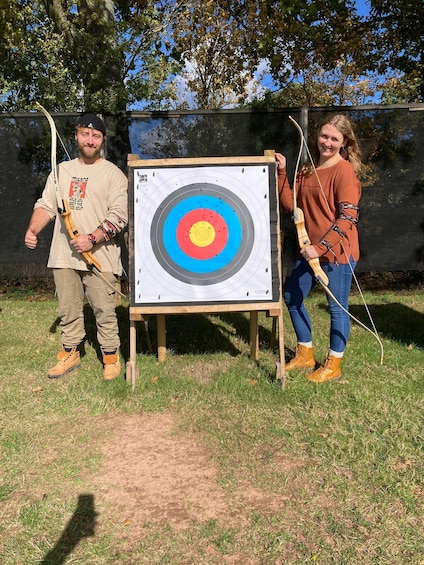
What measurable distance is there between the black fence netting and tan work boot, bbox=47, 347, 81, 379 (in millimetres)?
2363

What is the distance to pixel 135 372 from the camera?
321cm

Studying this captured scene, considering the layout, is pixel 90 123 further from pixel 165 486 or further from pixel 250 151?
pixel 250 151

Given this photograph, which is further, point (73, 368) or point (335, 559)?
point (73, 368)

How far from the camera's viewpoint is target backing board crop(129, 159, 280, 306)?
320 centimetres

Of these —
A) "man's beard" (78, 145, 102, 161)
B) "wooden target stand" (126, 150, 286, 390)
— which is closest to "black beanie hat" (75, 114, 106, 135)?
"man's beard" (78, 145, 102, 161)

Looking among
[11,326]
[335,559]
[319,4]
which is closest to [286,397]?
[335,559]

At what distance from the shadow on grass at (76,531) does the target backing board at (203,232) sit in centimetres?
140

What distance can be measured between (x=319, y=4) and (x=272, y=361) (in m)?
7.85

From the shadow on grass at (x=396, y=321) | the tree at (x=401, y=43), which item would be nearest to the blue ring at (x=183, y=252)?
the shadow on grass at (x=396, y=321)

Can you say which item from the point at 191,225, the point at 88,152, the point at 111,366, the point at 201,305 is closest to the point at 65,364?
the point at 111,366

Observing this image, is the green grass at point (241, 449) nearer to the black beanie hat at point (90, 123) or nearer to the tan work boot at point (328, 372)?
the tan work boot at point (328, 372)

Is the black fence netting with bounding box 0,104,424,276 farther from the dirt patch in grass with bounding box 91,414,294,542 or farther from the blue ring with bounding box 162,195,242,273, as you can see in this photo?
the dirt patch in grass with bounding box 91,414,294,542

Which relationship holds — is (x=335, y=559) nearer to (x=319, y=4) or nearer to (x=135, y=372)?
(x=135, y=372)

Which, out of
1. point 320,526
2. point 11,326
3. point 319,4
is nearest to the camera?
point 320,526
